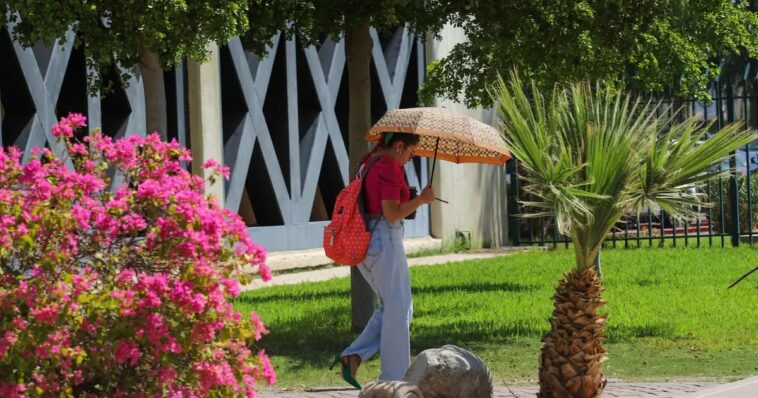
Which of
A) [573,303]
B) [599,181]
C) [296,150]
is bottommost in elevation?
[573,303]

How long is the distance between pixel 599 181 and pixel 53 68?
10461 mm

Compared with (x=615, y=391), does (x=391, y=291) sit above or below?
above

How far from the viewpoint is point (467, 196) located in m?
26.9

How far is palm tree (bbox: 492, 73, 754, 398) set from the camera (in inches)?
277

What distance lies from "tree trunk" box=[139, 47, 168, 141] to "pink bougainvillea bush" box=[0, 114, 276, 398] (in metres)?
6.26

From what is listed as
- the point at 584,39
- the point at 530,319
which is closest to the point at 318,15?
the point at 584,39

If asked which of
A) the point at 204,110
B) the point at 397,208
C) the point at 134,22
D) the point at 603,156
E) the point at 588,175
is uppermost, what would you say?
the point at 204,110

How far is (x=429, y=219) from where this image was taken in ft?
84.9

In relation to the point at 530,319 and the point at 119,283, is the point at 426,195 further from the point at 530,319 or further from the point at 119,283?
the point at 530,319

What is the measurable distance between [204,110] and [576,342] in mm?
12230

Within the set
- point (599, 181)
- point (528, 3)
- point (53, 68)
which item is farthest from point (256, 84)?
point (599, 181)

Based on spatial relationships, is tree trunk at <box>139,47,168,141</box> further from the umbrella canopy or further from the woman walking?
the woman walking

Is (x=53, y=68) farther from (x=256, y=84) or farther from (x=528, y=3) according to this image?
(x=528, y=3)

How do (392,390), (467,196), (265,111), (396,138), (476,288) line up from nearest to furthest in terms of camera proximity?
(392,390), (396,138), (476,288), (265,111), (467,196)
